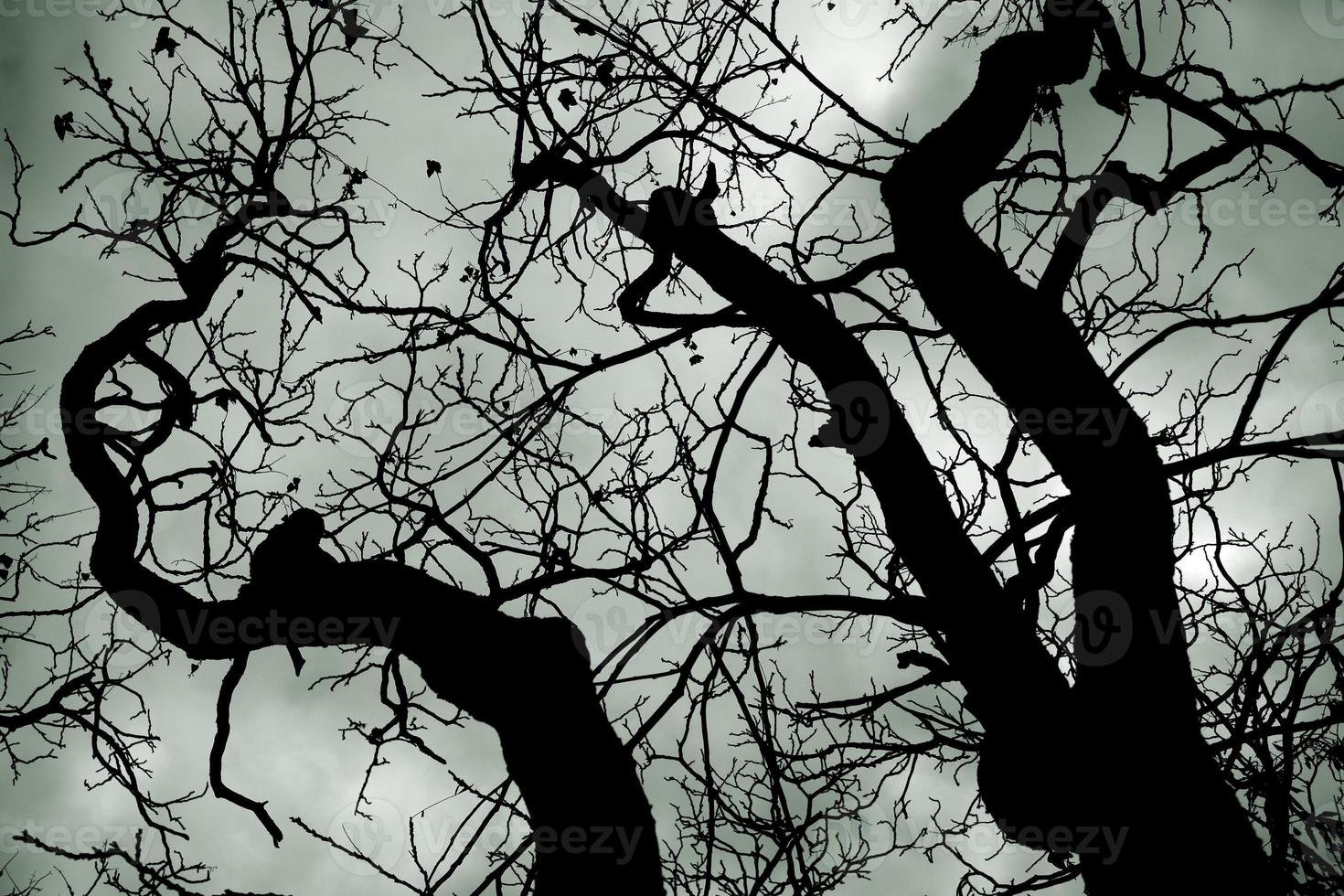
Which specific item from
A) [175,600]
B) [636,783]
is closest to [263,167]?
[175,600]

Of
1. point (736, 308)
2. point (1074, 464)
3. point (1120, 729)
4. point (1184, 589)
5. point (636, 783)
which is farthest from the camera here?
point (1184, 589)

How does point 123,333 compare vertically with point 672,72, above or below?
below

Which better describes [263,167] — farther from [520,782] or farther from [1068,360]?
[1068,360]

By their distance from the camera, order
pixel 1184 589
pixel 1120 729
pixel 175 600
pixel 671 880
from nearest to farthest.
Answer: pixel 1120 729
pixel 175 600
pixel 1184 589
pixel 671 880

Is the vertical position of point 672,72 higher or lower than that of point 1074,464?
higher

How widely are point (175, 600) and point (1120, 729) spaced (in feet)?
9.71

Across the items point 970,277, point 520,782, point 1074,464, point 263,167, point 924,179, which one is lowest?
point 520,782

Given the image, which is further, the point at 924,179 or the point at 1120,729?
the point at 924,179

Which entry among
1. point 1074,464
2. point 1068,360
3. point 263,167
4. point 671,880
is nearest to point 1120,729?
point 1074,464

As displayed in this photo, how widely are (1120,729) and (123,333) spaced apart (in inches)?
144

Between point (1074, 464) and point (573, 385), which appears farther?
point (573, 385)

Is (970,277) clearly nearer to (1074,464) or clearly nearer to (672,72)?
(1074,464)

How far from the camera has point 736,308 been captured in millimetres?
3420

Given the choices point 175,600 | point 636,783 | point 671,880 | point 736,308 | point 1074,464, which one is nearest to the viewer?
point 636,783
